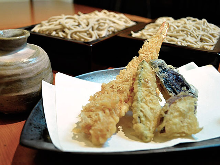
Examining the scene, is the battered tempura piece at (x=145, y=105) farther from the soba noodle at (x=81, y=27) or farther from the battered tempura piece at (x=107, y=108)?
the soba noodle at (x=81, y=27)

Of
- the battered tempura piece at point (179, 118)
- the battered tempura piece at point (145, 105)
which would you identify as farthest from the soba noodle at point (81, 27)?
the battered tempura piece at point (179, 118)

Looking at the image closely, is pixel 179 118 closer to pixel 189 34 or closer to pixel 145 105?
pixel 145 105

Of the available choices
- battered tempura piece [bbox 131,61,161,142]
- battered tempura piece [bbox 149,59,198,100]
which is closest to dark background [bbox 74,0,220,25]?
battered tempura piece [bbox 149,59,198,100]

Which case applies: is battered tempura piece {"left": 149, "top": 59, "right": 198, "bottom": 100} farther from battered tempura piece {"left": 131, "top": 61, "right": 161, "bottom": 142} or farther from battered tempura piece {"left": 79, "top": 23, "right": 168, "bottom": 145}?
battered tempura piece {"left": 79, "top": 23, "right": 168, "bottom": 145}

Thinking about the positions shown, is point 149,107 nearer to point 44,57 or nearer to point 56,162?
point 56,162

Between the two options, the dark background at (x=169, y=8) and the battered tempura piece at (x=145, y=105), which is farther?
the dark background at (x=169, y=8)

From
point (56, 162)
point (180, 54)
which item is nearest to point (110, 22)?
point (180, 54)
